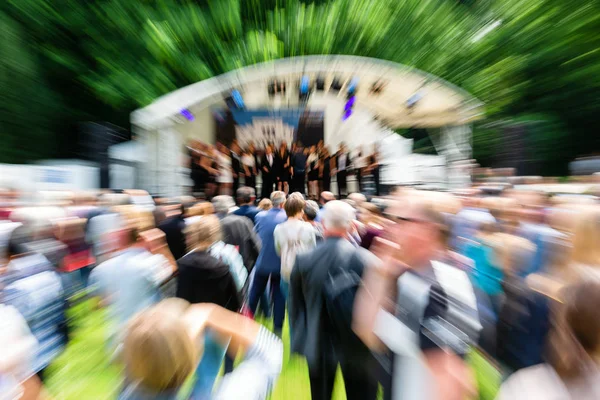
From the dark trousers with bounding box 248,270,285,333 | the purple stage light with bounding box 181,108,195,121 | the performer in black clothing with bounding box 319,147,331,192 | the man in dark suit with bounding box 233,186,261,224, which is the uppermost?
the purple stage light with bounding box 181,108,195,121

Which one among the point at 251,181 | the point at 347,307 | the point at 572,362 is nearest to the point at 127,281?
the point at 347,307

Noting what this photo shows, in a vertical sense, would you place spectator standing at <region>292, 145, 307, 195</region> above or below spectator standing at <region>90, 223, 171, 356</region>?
above

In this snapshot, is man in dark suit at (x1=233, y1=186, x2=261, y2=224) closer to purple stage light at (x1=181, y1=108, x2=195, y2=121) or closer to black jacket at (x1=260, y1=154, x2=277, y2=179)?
purple stage light at (x1=181, y1=108, x2=195, y2=121)

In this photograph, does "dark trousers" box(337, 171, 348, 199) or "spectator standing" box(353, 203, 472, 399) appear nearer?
"spectator standing" box(353, 203, 472, 399)

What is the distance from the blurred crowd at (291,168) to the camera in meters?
11.7

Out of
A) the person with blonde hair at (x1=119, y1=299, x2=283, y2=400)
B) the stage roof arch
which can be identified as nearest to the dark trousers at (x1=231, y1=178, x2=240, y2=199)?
the stage roof arch

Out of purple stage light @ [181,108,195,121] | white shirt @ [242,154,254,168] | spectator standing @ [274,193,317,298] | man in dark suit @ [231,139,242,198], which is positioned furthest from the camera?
white shirt @ [242,154,254,168]

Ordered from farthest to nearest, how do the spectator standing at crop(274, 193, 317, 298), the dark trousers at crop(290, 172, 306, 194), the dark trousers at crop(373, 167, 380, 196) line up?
the dark trousers at crop(290, 172, 306, 194) → the dark trousers at crop(373, 167, 380, 196) → the spectator standing at crop(274, 193, 317, 298)

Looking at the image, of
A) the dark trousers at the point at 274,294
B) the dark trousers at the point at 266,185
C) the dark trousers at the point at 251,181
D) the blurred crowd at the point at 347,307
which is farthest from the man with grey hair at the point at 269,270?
the dark trousers at the point at 266,185

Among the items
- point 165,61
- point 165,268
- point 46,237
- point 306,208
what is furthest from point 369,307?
point 165,61

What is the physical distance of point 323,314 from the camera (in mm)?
2803

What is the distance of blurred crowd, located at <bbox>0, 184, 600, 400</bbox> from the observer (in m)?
1.54

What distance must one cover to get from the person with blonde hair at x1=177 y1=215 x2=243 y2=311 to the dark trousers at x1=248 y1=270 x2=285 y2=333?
5.27 feet

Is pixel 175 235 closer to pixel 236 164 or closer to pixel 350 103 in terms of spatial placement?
pixel 350 103
